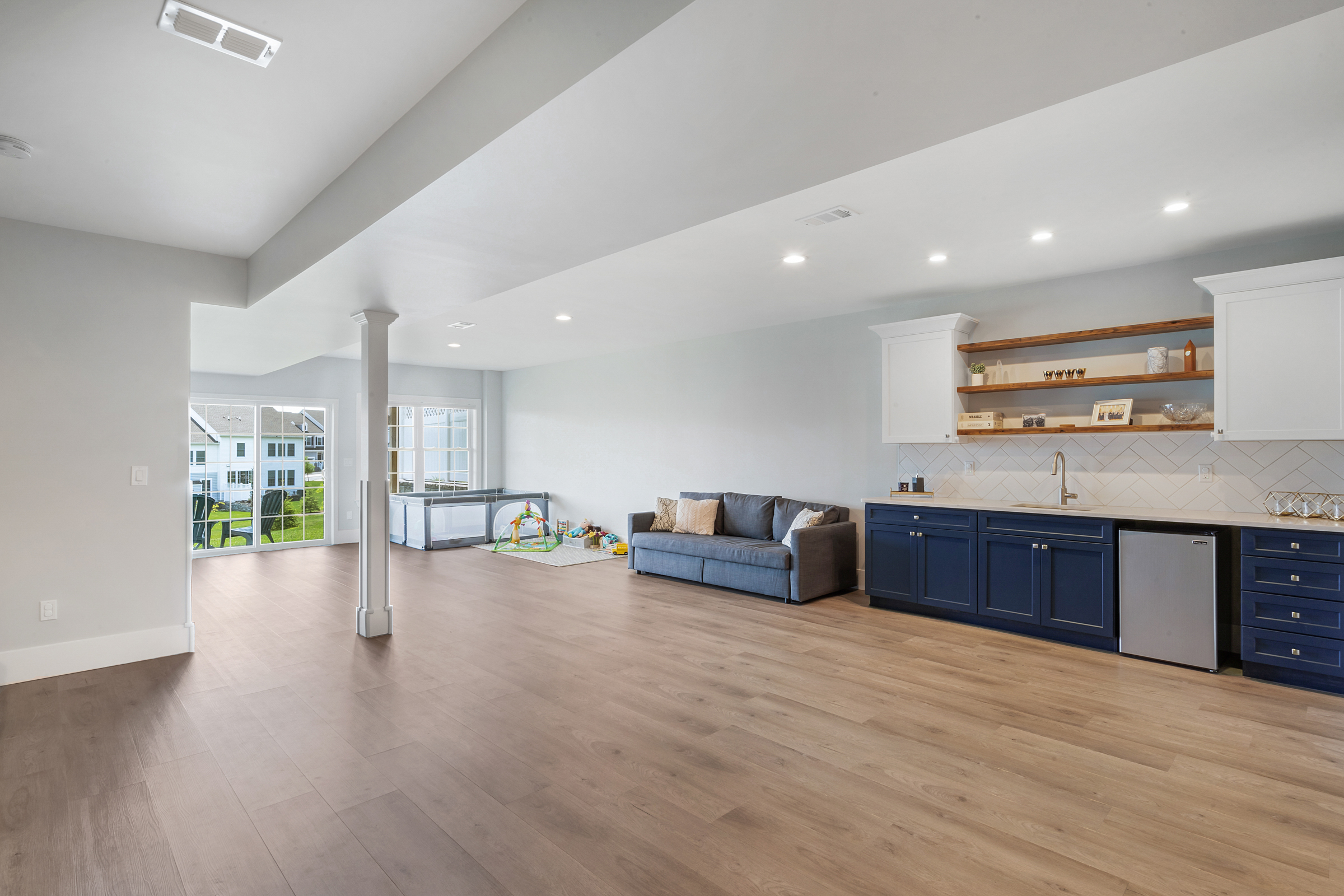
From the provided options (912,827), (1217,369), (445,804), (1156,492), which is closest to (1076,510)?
(1156,492)

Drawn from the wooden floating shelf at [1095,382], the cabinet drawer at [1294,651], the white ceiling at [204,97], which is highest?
the white ceiling at [204,97]

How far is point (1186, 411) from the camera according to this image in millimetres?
4266

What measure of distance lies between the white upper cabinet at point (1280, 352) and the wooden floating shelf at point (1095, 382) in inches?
7.1

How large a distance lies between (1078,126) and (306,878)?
377cm

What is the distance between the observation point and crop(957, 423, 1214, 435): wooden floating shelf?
4.22 meters

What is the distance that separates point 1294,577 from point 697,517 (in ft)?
14.9

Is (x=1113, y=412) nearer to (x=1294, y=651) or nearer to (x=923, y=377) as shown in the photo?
(x=923, y=377)

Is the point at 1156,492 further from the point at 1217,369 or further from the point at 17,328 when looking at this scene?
the point at 17,328

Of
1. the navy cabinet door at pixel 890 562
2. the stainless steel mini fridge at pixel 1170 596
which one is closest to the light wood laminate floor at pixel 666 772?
the stainless steel mini fridge at pixel 1170 596

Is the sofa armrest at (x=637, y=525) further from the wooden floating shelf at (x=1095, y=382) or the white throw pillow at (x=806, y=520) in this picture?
the wooden floating shelf at (x=1095, y=382)

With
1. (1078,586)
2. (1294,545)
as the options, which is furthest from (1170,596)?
(1294,545)

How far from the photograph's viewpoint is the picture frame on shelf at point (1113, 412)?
14.7ft

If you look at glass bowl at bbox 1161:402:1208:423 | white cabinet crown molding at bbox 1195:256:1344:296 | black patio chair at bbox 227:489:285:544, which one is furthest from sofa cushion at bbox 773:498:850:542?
black patio chair at bbox 227:489:285:544

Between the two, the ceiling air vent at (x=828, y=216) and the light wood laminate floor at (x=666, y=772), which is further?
the ceiling air vent at (x=828, y=216)
